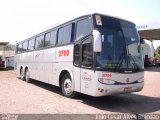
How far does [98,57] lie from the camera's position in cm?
786

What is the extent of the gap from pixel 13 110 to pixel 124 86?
367cm

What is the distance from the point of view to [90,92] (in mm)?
8094

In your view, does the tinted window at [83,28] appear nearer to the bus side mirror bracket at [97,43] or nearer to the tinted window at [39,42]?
the bus side mirror bracket at [97,43]

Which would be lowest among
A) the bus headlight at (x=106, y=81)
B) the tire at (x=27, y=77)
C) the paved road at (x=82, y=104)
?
the paved road at (x=82, y=104)

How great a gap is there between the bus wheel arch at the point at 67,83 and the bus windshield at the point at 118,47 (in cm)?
199

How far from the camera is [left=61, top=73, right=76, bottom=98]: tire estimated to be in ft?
31.6

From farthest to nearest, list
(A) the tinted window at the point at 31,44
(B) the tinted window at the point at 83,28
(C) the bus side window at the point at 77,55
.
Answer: (A) the tinted window at the point at 31,44 → (C) the bus side window at the point at 77,55 → (B) the tinted window at the point at 83,28

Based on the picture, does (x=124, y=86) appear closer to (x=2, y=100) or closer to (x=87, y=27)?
(x=87, y=27)

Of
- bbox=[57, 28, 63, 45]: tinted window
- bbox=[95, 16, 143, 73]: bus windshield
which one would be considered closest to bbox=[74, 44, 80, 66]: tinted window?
bbox=[95, 16, 143, 73]: bus windshield

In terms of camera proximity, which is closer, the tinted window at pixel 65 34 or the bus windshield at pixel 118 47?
the bus windshield at pixel 118 47

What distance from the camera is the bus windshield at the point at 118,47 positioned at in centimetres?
796

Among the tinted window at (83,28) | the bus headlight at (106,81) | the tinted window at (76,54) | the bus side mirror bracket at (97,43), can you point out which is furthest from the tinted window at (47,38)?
the bus headlight at (106,81)

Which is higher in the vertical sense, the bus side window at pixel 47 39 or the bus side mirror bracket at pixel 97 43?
the bus side window at pixel 47 39

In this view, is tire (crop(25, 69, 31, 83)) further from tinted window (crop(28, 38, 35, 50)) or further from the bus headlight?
the bus headlight
